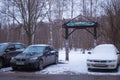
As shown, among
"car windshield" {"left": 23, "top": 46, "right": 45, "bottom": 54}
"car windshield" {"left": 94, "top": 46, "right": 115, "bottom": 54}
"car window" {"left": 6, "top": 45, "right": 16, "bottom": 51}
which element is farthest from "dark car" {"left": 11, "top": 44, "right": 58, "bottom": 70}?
"car windshield" {"left": 94, "top": 46, "right": 115, "bottom": 54}

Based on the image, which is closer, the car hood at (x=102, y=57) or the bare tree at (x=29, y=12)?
the car hood at (x=102, y=57)

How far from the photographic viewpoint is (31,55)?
59.5 feet

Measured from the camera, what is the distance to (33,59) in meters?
17.5

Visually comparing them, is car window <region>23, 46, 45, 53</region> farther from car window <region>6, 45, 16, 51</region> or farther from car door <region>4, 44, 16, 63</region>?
car window <region>6, 45, 16, 51</region>

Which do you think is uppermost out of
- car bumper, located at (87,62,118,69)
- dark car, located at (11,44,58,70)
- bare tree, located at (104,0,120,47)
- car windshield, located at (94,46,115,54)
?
bare tree, located at (104,0,120,47)

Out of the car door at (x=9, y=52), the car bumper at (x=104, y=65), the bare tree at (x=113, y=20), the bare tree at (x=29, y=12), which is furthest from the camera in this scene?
the bare tree at (x=29, y=12)

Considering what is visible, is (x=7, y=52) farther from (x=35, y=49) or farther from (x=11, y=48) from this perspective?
(x=35, y=49)

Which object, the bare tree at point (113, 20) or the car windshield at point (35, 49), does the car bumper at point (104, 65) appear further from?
the bare tree at point (113, 20)

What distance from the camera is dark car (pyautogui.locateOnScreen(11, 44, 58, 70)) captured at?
17.5 metres

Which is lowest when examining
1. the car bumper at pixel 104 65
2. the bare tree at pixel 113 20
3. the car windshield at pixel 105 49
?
the car bumper at pixel 104 65

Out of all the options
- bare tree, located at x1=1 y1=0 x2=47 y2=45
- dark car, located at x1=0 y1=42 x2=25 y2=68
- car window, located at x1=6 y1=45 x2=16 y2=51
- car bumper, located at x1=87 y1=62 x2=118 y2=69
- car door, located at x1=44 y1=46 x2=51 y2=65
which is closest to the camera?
car bumper, located at x1=87 y1=62 x2=118 y2=69

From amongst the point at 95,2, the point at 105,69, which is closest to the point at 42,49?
the point at 105,69

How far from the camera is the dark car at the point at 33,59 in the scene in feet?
57.4

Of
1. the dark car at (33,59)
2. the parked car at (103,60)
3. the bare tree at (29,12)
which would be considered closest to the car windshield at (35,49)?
the dark car at (33,59)
